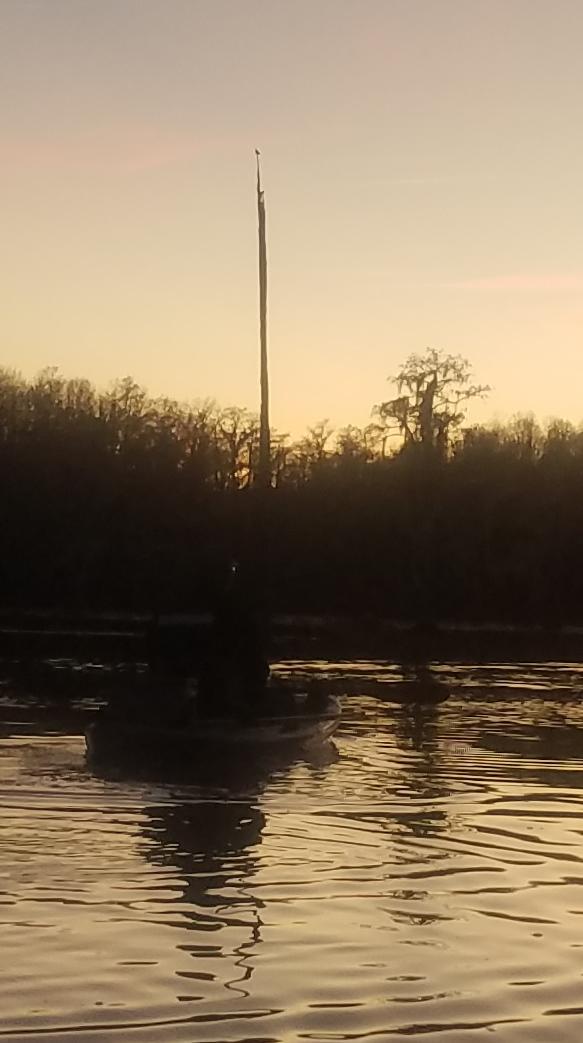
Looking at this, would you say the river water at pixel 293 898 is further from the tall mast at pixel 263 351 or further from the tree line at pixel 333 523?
the tree line at pixel 333 523

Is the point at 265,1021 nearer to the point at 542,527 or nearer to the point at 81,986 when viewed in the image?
the point at 81,986

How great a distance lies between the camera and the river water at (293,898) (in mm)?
8781

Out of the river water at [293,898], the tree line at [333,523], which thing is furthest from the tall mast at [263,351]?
the tree line at [333,523]

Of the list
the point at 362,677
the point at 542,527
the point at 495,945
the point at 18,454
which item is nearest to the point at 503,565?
the point at 542,527

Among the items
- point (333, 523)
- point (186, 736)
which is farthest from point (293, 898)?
point (333, 523)

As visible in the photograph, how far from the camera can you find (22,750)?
819 inches

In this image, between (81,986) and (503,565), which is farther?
(503,565)

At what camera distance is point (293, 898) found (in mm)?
11906

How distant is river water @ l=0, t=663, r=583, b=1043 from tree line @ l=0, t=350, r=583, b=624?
42.5 m

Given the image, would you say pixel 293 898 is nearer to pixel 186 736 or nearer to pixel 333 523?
pixel 186 736

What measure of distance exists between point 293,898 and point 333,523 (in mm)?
59054

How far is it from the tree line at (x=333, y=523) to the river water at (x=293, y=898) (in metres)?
42.5

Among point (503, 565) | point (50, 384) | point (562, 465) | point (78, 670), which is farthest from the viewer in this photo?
point (50, 384)

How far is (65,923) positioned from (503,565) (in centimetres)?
5627
